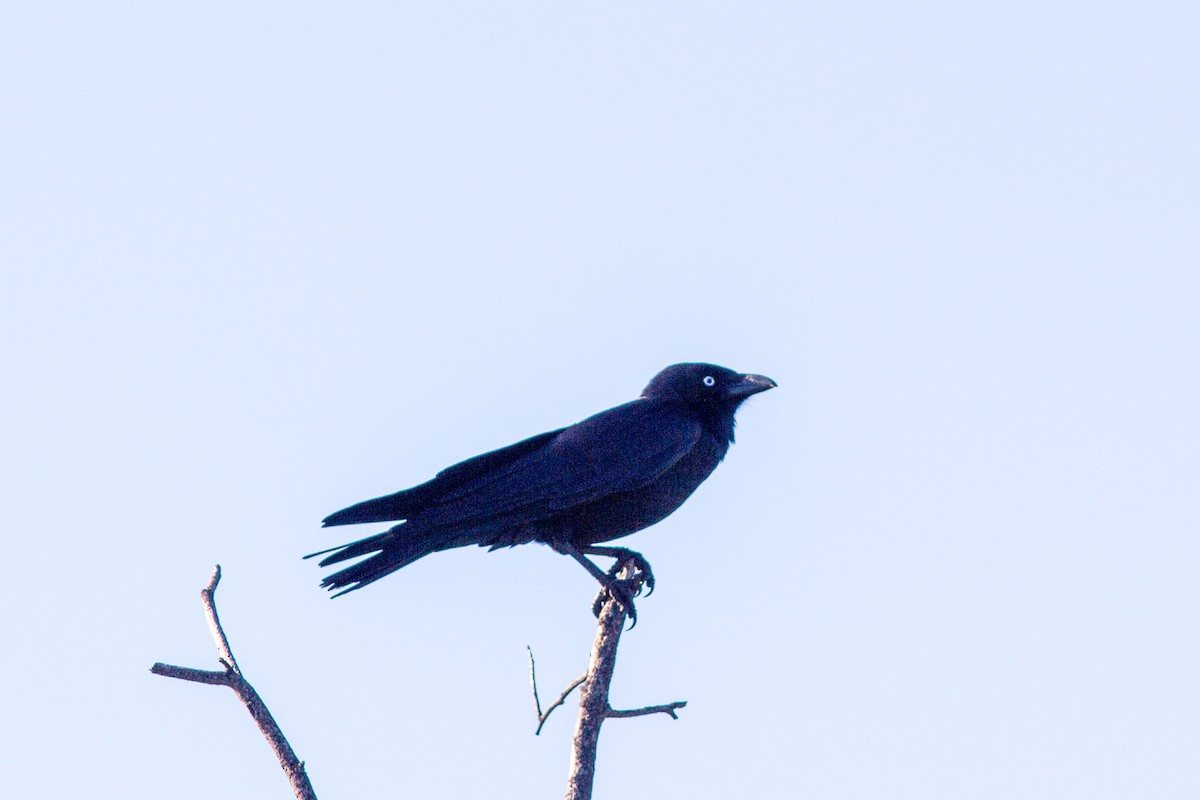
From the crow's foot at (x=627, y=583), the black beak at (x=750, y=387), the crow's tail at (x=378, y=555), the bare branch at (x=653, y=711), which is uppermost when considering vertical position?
the black beak at (x=750, y=387)

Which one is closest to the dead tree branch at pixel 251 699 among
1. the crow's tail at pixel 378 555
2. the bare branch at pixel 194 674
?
the bare branch at pixel 194 674

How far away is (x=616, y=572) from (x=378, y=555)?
147cm

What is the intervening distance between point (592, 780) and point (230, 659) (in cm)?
158

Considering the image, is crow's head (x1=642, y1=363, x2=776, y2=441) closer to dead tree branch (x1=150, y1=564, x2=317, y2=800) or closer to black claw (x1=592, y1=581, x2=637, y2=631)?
black claw (x1=592, y1=581, x2=637, y2=631)

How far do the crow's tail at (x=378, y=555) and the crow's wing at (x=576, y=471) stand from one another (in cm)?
13

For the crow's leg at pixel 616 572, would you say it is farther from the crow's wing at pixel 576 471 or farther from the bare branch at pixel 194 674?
the bare branch at pixel 194 674

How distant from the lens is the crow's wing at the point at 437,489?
845 centimetres

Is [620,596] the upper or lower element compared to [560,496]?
lower

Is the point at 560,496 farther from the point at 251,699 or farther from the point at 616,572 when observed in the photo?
the point at 251,699

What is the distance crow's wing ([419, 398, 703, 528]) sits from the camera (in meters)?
8.63

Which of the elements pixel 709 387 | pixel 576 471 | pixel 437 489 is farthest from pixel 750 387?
pixel 437 489

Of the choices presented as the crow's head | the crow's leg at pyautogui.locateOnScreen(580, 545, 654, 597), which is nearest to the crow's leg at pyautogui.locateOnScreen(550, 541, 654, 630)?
the crow's leg at pyautogui.locateOnScreen(580, 545, 654, 597)

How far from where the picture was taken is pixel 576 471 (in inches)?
350

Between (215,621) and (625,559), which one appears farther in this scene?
(625,559)
